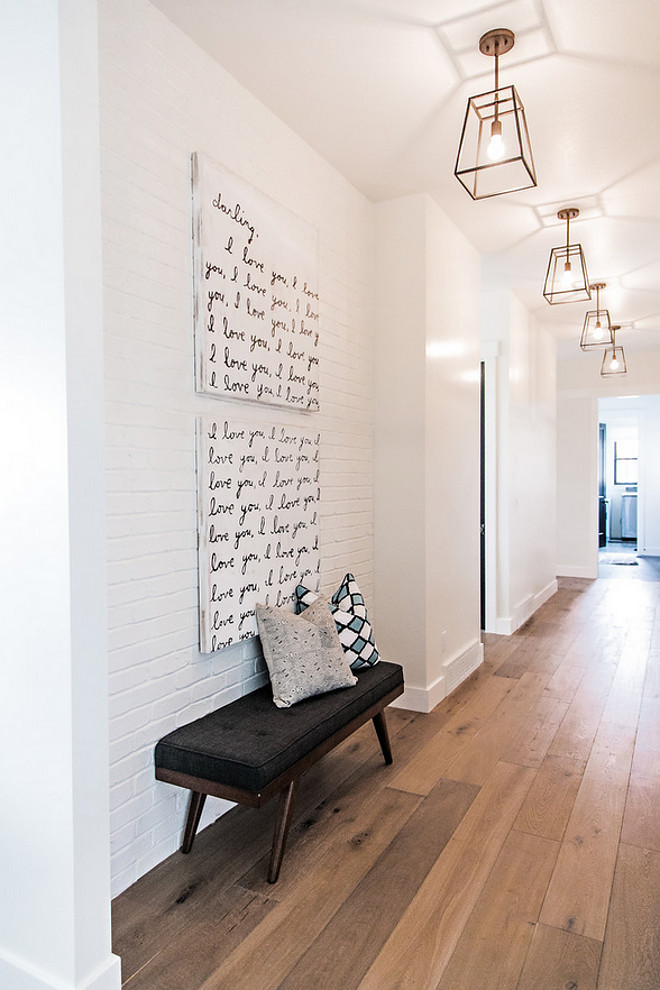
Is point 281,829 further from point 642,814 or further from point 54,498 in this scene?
point 642,814

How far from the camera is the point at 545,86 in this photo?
2.56 meters

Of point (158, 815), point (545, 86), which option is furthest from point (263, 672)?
point (545, 86)

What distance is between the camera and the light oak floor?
1695 mm

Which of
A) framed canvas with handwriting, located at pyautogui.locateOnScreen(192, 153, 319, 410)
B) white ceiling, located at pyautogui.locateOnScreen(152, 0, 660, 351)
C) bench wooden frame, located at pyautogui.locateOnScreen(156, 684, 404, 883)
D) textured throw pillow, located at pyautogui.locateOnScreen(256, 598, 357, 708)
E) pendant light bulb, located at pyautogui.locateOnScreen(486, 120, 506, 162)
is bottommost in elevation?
bench wooden frame, located at pyautogui.locateOnScreen(156, 684, 404, 883)

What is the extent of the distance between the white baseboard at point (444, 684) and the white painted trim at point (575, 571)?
430cm

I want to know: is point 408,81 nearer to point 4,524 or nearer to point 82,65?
point 82,65

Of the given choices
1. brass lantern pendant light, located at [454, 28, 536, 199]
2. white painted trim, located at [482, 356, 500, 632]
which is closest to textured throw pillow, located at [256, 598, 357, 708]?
brass lantern pendant light, located at [454, 28, 536, 199]

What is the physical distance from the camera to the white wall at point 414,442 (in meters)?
3.57

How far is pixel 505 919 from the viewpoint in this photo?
6.18 ft

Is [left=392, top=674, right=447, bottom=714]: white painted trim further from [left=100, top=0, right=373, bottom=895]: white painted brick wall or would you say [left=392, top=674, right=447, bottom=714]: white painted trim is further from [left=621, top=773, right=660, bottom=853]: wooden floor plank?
[left=100, top=0, right=373, bottom=895]: white painted brick wall

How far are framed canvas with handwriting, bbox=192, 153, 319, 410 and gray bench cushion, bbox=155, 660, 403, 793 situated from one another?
3.67 ft

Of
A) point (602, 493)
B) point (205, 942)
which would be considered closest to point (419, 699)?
point (205, 942)

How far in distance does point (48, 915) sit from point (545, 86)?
3.08 metres

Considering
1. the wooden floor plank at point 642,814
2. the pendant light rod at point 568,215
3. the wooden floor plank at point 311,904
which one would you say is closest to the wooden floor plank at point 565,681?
the wooden floor plank at point 642,814
